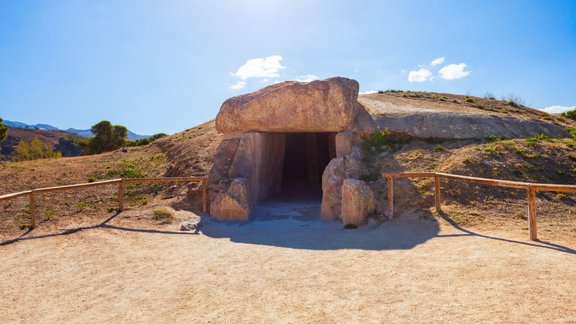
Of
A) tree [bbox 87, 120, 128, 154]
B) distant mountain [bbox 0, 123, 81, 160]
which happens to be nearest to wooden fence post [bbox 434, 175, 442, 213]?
tree [bbox 87, 120, 128, 154]

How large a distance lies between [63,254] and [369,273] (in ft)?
21.3

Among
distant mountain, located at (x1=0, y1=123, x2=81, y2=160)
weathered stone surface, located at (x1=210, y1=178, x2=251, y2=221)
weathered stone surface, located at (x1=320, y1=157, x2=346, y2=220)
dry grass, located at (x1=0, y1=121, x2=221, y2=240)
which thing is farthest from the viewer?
distant mountain, located at (x1=0, y1=123, x2=81, y2=160)

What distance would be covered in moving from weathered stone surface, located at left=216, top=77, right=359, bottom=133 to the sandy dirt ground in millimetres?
4979

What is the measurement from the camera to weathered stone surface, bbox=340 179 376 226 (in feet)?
32.2

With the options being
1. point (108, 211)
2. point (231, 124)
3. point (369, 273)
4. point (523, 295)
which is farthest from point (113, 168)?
point (523, 295)

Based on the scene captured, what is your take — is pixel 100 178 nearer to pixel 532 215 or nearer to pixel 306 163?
pixel 306 163

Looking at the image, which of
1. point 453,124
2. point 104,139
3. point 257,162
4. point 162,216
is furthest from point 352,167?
point 104,139

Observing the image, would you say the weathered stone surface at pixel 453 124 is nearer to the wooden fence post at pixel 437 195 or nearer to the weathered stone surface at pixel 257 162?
the wooden fence post at pixel 437 195

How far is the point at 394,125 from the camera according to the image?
13.9 metres

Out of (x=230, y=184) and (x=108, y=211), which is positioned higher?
(x=230, y=184)

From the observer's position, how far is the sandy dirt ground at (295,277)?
4867mm

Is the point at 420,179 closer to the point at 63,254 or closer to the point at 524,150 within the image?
the point at 524,150

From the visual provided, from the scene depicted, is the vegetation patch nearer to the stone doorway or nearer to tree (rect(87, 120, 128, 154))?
the stone doorway

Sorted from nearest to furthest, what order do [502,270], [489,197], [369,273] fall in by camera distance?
[502,270]
[369,273]
[489,197]
